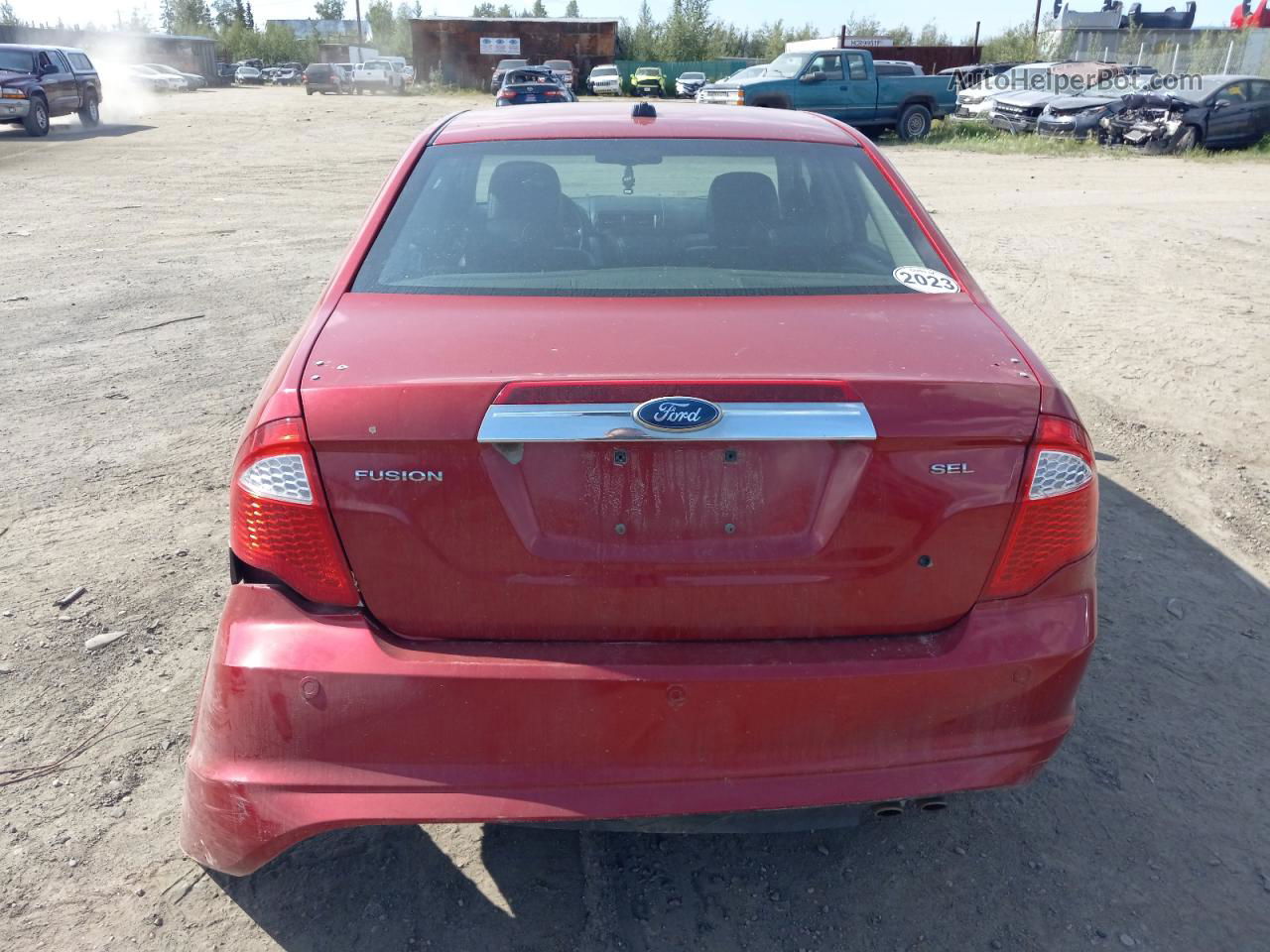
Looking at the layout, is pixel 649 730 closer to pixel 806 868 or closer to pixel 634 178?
pixel 806 868

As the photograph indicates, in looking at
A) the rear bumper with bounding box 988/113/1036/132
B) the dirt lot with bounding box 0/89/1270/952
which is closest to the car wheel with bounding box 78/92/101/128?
the dirt lot with bounding box 0/89/1270/952

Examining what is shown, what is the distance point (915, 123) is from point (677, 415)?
955 inches

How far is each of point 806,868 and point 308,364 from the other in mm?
1701

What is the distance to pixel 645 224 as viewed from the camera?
9.82ft

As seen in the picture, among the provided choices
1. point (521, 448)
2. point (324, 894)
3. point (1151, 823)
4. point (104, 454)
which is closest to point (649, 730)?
point (521, 448)

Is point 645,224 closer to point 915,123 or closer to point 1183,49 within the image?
point 915,123

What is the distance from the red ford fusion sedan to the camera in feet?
6.40

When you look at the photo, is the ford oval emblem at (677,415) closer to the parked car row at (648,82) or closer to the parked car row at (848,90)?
the parked car row at (848,90)

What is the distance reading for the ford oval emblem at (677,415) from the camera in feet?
6.25

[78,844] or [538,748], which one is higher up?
[538,748]

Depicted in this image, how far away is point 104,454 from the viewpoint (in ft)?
16.6

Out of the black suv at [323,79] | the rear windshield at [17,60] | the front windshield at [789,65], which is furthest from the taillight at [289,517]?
the black suv at [323,79]

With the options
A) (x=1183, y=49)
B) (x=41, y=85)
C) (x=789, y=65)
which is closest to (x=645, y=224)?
(x=789, y=65)

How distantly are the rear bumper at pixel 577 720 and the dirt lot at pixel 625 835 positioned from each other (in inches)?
20.3
